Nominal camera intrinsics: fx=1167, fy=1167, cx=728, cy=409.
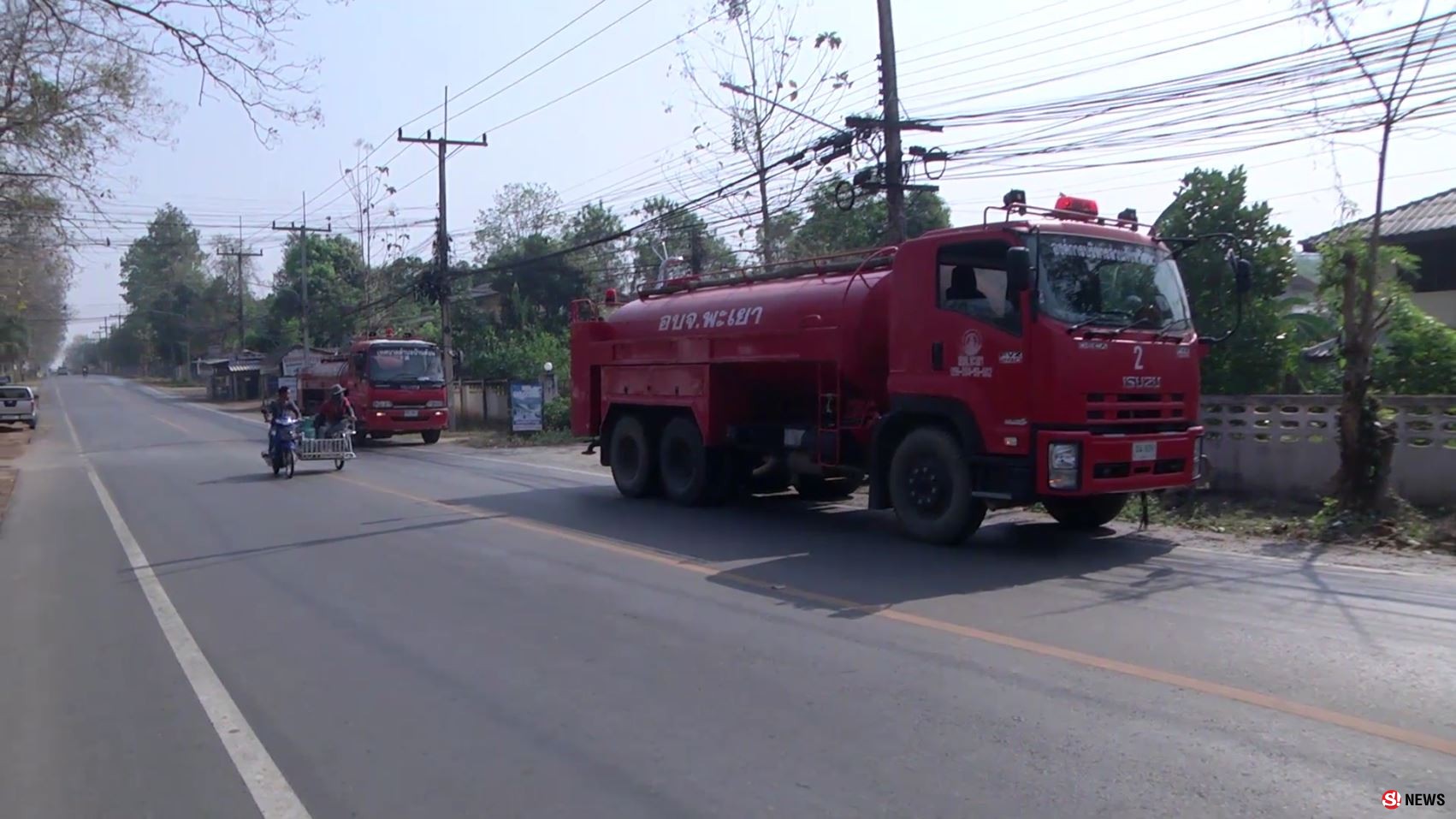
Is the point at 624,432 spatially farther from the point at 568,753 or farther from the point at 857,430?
the point at 568,753

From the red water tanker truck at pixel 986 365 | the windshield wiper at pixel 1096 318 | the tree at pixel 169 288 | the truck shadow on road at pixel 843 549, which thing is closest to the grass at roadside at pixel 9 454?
the truck shadow on road at pixel 843 549

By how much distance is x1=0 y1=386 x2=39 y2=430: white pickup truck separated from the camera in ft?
134

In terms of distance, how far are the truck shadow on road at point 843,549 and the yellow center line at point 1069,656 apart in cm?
5

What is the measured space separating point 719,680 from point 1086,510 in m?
6.36

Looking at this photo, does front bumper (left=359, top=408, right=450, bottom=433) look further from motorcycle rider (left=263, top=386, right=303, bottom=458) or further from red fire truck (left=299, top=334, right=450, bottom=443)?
motorcycle rider (left=263, top=386, right=303, bottom=458)

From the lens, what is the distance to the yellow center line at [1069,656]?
541 cm

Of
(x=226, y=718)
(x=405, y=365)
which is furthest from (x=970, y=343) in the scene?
(x=405, y=365)

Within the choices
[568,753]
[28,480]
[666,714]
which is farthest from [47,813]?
[28,480]

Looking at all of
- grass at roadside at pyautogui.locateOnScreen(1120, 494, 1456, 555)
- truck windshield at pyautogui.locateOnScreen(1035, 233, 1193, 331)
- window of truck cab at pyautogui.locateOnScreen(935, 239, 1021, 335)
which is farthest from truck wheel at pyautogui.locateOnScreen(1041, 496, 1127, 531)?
window of truck cab at pyautogui.locateOnScreen(935, 239, 1021, 335)

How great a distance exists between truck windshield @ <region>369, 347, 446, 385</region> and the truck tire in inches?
886

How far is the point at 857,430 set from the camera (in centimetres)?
1273

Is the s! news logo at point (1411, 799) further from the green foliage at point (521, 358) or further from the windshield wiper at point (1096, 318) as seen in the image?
the green foliage at point (521, 358)

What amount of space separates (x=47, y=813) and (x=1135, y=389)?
877cm

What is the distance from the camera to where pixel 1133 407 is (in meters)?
10.5
